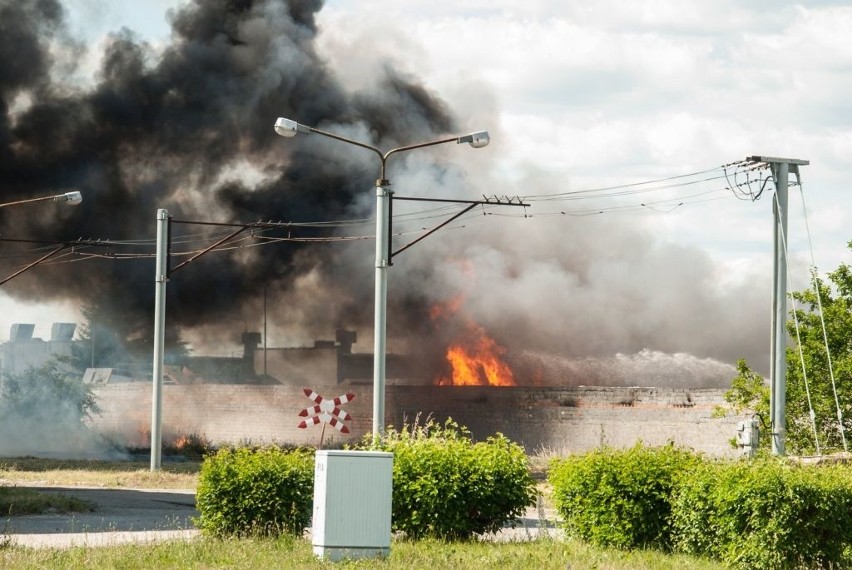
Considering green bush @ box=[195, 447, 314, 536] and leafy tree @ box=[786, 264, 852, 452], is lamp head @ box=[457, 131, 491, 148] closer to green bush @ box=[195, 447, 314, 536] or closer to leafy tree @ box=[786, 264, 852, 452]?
green bush @ box=[195, 447, 314, 536]

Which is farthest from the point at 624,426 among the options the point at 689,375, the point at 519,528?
the point at 519,528

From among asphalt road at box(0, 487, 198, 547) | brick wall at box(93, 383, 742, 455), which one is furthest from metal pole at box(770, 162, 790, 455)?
brick wall at box(93, 383, 742, 455)

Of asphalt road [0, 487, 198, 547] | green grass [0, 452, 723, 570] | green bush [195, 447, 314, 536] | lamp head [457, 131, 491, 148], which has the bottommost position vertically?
asphalt road [0, 487, 198, 547]

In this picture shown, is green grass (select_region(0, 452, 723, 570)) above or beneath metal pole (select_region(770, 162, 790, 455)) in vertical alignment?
beneath

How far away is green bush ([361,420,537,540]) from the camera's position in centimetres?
1642

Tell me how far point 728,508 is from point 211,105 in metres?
50.2

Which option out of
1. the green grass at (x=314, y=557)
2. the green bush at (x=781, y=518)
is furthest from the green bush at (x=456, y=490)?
the green bush at (x=781, y=518)

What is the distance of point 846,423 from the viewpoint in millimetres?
34344

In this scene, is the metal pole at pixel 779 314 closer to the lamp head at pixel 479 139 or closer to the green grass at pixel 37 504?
the lamp head at pixel 479 139

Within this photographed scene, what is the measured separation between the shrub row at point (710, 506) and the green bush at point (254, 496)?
350 cm

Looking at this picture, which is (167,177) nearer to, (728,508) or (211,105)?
(211,105)

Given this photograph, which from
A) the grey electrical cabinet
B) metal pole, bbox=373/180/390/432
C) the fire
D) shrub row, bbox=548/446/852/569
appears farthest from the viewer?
the fire

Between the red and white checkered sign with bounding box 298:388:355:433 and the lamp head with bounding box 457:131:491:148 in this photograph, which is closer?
the lamp head with bounding box 457:131:491:148

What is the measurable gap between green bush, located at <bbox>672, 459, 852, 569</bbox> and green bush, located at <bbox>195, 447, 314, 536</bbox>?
565 centimetres
